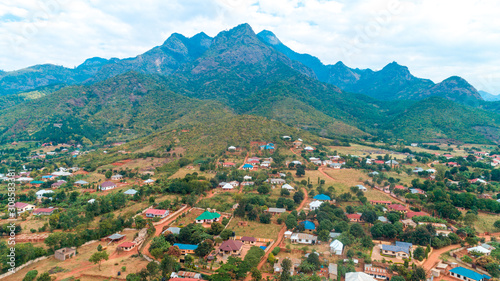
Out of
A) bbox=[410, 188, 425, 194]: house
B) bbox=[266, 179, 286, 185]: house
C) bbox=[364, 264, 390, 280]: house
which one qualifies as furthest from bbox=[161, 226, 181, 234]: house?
bbox=[410, 188, 425, 194]: house

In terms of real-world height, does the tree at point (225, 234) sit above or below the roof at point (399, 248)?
above

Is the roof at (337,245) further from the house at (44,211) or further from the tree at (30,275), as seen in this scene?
the house at (44,211)

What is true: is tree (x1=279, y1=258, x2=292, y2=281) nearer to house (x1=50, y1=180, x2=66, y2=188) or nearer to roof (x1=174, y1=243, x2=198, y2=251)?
roof (x1=174, y1=243, x2=198, y2=251)

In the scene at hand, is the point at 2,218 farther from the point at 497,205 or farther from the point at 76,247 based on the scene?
the point at 497,205

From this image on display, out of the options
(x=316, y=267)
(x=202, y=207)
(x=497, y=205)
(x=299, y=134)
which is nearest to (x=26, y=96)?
(x=299, y=134)

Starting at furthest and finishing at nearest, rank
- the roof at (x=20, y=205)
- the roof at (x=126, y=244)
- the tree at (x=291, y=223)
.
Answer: the roof at (x=20, y=205) < the tree at (x=291, y=223) < the roof at (x=126, y=244)

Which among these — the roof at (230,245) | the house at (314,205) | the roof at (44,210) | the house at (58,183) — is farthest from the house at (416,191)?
the house at (58,183)

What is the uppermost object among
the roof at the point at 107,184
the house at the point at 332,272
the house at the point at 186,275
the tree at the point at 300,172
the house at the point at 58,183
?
the tree at the point at 300,172
